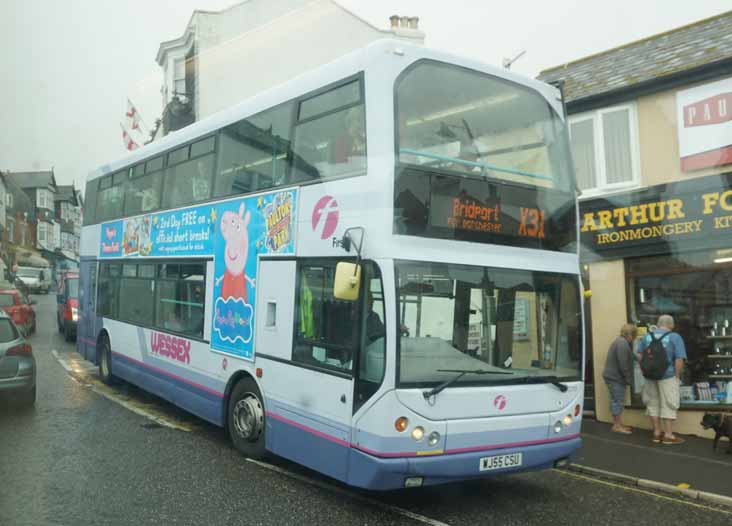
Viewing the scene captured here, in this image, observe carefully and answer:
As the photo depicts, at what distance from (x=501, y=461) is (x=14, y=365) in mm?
7238

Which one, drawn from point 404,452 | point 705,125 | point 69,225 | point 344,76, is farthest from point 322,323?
point 69,225

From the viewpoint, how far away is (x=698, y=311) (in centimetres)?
1044

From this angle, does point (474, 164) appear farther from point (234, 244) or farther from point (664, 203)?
point (664, 203)

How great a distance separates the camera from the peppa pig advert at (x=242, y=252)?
7.03 meters

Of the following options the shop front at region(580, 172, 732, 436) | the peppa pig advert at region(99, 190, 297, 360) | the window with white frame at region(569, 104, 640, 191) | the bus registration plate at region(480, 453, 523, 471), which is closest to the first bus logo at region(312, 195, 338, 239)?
the peppa pig advert at region(99, 190, 297, 360)

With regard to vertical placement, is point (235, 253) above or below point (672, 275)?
above

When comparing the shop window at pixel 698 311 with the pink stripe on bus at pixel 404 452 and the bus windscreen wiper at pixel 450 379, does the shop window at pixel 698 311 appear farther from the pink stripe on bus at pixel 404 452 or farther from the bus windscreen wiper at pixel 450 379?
the bus windscreen wiper at pixel 450 379

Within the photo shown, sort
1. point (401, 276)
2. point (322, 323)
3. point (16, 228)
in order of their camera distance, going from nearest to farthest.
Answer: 1. point (401, 276)
2. point (322, 323)
3. point (16, 228)

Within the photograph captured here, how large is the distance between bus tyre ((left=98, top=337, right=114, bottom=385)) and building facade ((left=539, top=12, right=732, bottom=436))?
8.80 meters

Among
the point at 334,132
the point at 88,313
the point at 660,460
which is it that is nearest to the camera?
the point at 334,132

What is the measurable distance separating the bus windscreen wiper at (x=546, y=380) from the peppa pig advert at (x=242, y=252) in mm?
2652

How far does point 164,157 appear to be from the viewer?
1026 centimetres

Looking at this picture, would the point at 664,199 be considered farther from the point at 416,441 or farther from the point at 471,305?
the point at 416,441

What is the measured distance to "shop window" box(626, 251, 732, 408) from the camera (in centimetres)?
1011
